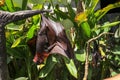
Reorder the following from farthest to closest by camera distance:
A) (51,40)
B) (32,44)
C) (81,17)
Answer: (81,17) → (32,44) → (51,40)

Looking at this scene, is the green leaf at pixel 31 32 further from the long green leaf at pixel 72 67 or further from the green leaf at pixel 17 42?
the long green leaf at pixel 72 67

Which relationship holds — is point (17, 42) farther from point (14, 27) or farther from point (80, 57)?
point (80, 57)

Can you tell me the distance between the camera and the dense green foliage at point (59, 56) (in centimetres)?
130

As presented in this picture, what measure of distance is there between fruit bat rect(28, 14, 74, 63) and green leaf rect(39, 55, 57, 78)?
0.20m

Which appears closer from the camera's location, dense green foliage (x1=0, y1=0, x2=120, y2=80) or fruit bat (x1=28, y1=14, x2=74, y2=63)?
fruit bat (x1=28, y1=14, x2=74, y2=63)

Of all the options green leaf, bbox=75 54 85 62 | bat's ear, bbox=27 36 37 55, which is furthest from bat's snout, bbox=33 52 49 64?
green leaf, bbox=75 54 85 62

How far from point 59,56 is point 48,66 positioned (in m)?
0.06

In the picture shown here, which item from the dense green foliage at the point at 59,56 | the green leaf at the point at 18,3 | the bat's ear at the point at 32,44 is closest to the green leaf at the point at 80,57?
the dense green foliage at the point at 59,56

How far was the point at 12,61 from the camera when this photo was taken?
1420mm

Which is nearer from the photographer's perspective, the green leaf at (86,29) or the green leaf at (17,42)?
the green leaf at (17,42)

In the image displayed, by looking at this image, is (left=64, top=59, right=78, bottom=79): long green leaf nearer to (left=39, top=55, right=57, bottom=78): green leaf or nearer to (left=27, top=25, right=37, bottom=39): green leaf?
(left=39, top=55, right=57, bottom=78): green leaf

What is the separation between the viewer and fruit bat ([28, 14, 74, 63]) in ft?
3.30

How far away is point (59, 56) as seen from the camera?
1.28 meters

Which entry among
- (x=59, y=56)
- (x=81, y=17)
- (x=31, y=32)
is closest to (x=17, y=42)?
(x=31, y=32)
